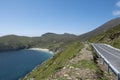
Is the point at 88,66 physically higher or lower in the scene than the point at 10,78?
higher

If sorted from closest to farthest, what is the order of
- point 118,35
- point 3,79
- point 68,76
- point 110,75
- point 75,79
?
1. point 75,79
2. point 68,76
3. point 110,75
4. point 3,79
5. point 118,35

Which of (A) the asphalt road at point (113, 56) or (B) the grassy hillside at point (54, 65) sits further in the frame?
(B) the grassy hillside at point (54, 65)

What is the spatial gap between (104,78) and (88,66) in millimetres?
3414

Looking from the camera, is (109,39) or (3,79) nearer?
(3,79)

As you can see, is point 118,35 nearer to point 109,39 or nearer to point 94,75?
point 109,39

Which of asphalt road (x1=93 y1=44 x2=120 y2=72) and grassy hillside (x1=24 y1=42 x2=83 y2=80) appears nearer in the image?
asphalt road (x1=93 y1=44 x2=120 y2=72)

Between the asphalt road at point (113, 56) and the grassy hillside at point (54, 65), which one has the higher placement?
the asphalt road at point (113, 56)

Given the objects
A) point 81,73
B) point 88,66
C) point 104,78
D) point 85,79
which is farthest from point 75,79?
point 88,66

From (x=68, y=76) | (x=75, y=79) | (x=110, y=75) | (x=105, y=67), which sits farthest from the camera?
(x=105, y=67)

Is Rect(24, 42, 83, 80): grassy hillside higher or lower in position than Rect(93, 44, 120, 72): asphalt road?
lower

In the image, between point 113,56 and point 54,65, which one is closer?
point 113,56

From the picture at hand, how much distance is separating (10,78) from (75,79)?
87474 mm

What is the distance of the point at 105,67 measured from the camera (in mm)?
26844

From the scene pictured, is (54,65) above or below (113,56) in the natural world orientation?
below
